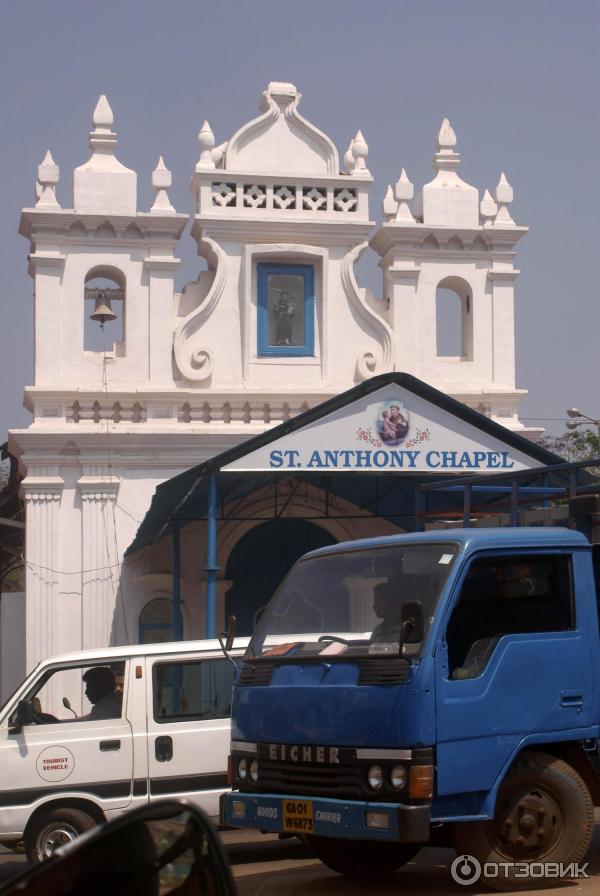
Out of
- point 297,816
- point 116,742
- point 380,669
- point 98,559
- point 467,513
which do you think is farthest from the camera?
point 98,559

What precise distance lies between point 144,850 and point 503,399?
19467mm

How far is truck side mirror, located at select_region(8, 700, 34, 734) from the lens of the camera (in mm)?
10414

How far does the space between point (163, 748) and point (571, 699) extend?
3572mm

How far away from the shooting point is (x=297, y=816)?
7926 millimetres

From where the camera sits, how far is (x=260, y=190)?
72.8 ft

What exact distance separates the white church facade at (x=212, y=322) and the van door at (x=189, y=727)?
10.4m

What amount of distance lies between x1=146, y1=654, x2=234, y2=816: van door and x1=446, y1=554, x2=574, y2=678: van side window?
10.4 ft

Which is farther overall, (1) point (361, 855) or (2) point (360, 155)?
(2) point (360, 155)

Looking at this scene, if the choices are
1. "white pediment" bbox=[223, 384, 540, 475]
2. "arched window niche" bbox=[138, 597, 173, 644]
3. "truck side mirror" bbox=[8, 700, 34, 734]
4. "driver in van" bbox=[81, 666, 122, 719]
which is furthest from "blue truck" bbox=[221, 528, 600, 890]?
"arched window niche" bbox=[138, 597, 173, 644]

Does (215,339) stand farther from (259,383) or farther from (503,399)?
(503,399)

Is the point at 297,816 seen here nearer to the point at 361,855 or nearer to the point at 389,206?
the point at 361,855

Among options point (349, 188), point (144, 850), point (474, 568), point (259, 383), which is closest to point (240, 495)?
point (259, 383)

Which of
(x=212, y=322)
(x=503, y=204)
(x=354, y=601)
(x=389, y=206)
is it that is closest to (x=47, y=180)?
(x=212, y=322)

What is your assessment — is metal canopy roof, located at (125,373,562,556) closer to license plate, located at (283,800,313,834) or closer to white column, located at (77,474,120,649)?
white column, located at (77,474,120,649)
